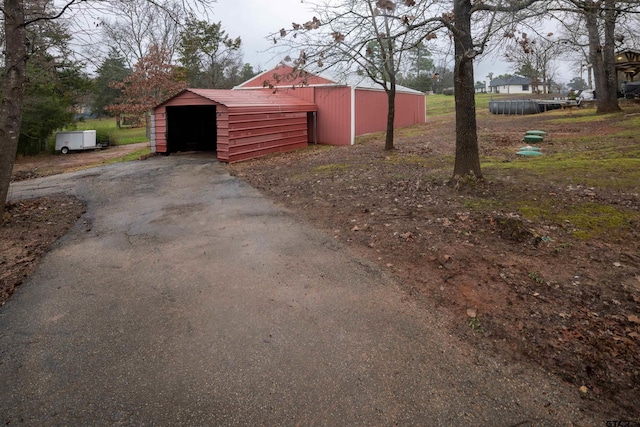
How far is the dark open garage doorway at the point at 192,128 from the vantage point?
54.9 ft

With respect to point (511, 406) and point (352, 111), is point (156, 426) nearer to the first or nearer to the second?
point (511, 406)

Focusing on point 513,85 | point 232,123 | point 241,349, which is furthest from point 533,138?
point 513,85

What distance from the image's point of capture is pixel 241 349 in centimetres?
294

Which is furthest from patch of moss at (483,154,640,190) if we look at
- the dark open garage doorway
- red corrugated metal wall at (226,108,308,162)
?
the dark open garage doorway

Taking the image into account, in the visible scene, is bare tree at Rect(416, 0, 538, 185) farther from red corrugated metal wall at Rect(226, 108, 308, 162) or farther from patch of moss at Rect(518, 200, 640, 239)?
red corrugated metal wall at Rect(226, 108, 308, 162)

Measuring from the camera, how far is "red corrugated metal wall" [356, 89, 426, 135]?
19.1m

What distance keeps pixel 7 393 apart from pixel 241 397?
1637mm

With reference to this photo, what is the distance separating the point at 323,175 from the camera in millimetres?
9914

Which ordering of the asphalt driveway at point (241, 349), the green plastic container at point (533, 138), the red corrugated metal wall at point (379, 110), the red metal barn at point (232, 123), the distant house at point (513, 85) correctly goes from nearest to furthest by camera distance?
the asphalt driveway at point (241, 349) → the red metal barn at point (232, 123) → the green plastic container at point (533, 138) → the red corrugated metal wall at point (379, 110) → the distant house at point (513, 85)

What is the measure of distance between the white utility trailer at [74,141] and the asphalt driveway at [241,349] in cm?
2317

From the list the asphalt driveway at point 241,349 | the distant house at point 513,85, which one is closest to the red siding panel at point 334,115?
the asphalt driveway at point 241,349

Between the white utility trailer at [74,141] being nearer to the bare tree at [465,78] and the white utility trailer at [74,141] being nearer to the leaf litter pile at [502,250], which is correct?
the leaf litter pile at [502,250]

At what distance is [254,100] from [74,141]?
53.5 feet

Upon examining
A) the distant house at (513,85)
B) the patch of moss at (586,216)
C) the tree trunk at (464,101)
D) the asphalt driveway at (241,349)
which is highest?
the distant house at (513,85)
